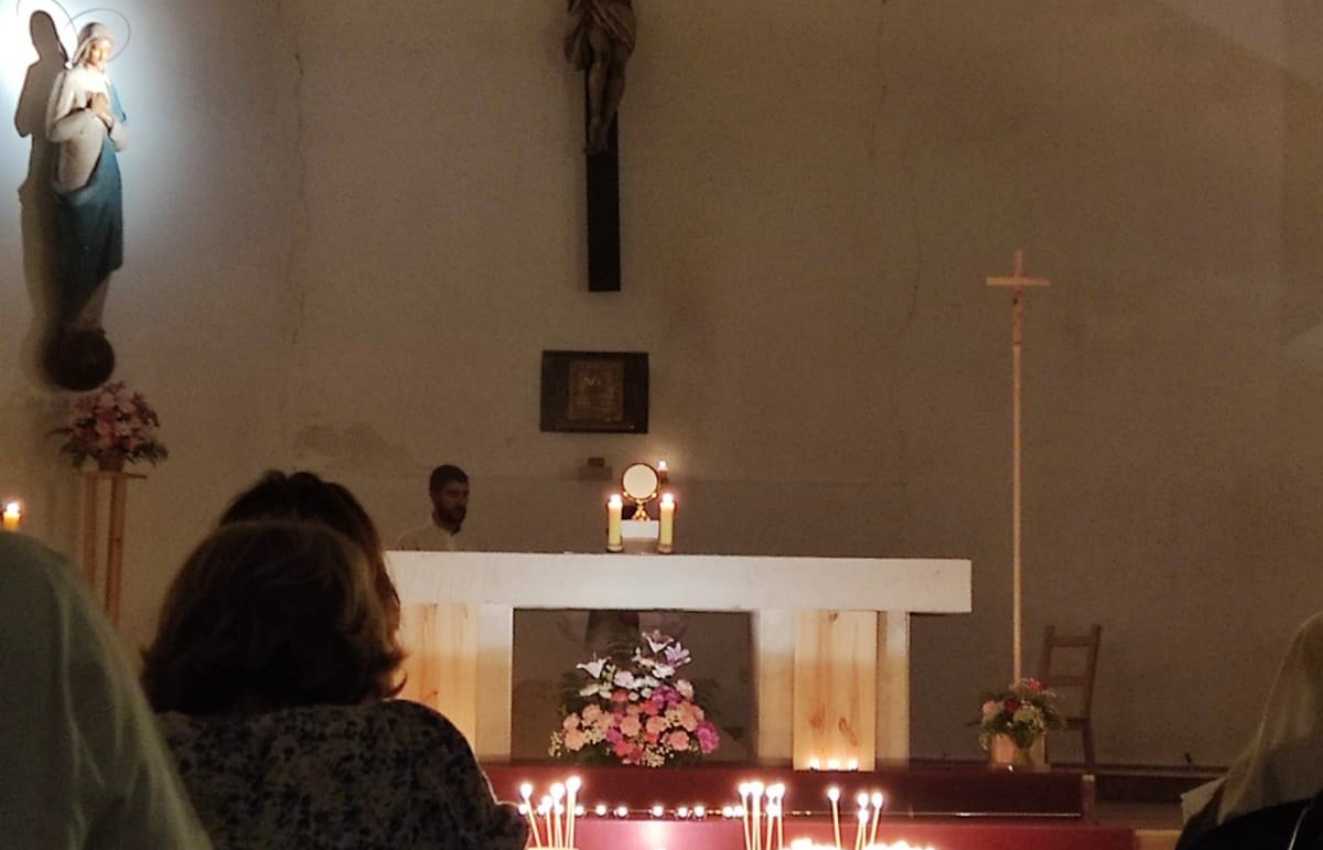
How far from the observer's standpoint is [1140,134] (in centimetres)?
823

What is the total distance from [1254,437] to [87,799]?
24.7ft

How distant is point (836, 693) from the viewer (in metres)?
5.18

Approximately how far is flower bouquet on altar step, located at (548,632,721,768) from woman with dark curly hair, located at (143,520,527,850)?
2.94 meters

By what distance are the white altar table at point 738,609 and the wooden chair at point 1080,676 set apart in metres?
2.60

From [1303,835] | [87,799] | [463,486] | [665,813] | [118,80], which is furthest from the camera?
[118,80]

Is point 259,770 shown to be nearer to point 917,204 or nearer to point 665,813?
point 665,813

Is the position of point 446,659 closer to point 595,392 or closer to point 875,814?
point 875,814

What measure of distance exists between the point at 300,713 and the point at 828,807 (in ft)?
10.4

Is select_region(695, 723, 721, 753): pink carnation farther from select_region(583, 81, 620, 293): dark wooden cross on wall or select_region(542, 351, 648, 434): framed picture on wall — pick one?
select_region(583, 81, 620, 293): dark wooden cross on wall

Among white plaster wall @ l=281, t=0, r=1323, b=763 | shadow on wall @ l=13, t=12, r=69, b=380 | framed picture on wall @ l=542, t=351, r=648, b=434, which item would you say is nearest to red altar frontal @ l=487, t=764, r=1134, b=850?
white plaster wall @ l=281, t=0, r=1323, b=763

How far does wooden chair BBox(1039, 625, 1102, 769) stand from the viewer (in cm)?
757

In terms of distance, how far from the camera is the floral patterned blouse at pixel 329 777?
1.96m

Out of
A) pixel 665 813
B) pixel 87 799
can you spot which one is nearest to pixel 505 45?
pixel 665 813

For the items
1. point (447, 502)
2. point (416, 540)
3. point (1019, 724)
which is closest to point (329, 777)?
point (1019, 724)
